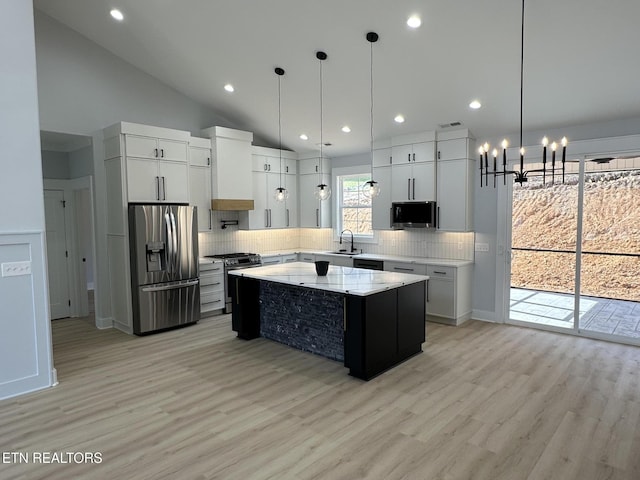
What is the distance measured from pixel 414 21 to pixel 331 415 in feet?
12.1

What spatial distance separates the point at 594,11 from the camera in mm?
3521

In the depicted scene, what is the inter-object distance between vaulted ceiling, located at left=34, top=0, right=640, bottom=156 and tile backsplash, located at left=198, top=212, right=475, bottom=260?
1.63 meters

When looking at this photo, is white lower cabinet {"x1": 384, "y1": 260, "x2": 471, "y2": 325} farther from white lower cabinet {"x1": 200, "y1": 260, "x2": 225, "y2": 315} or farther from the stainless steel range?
white lower cabinet {"x1": 200, "y1": 260, "x2": 225, "y2": 315}

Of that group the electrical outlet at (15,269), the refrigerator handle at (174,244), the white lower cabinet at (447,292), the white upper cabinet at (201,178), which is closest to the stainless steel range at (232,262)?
the white upper cabinet at (201,178)

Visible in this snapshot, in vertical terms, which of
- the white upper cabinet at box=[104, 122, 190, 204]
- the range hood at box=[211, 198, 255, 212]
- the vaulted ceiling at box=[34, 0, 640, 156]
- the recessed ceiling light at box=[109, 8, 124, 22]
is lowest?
the range hood at box=[211, 198, 255, 212]

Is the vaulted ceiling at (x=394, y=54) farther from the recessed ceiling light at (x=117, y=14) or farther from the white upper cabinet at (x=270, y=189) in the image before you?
the white upper cabinet at (x=270, y=189)

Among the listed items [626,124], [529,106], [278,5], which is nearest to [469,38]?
[529,106]

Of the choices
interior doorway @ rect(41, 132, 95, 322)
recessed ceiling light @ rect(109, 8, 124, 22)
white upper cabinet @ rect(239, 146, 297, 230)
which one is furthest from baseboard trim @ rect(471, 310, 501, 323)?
recessed ceiling light @ rect(109, 8, 124, 22)

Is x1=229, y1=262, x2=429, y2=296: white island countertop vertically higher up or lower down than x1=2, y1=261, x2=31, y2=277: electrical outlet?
lower down

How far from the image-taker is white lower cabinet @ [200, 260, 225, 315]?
20.2ft

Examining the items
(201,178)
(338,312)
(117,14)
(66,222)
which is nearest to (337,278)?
(338,312)

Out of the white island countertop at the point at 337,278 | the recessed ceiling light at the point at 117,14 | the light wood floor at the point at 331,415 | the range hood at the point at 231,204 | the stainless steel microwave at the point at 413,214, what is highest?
the recessed ceiling light at the point at 117,14

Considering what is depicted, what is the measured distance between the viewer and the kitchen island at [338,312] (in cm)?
393

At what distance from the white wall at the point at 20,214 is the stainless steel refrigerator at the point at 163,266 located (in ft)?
4.96
